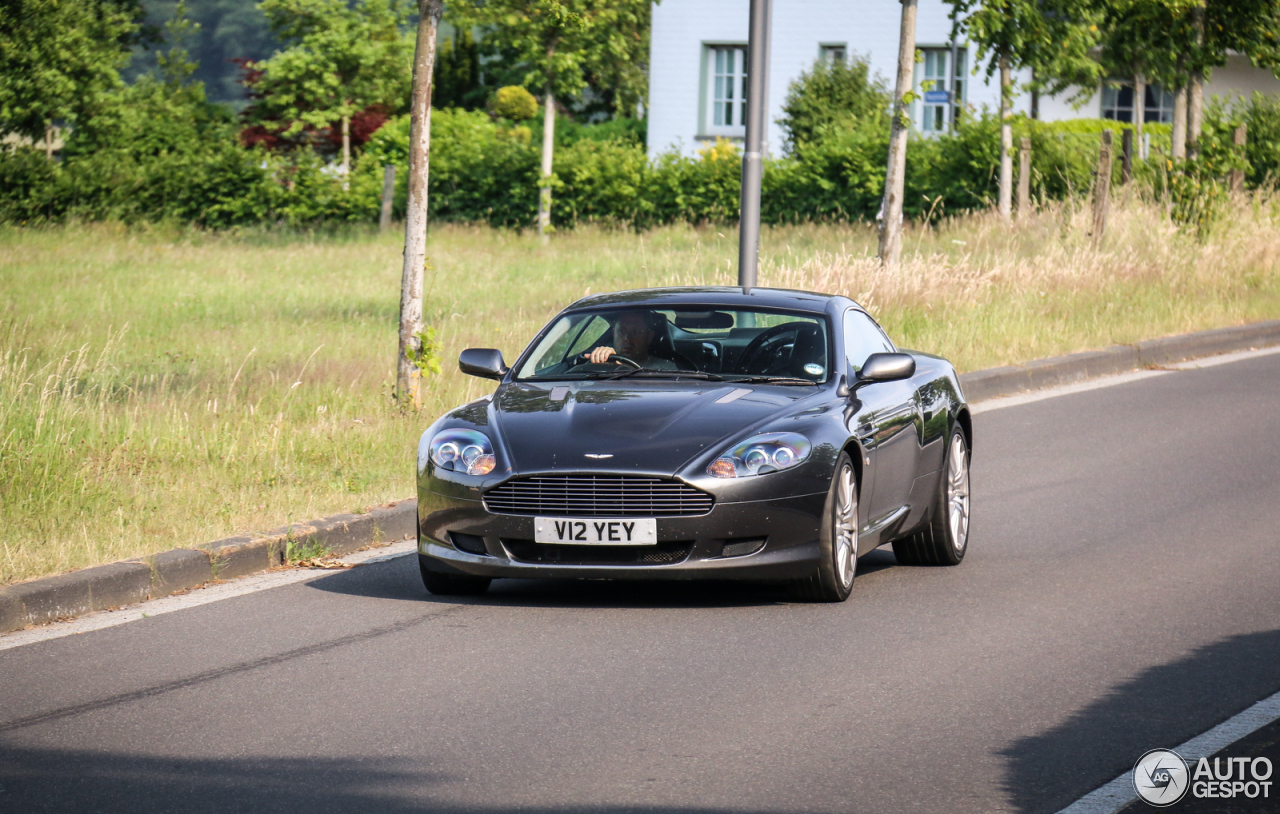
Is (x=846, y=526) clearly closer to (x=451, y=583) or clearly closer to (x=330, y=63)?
(x=451, y=583)

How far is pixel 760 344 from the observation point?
8.70 m

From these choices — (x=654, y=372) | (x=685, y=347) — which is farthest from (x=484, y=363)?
(x=685, y=347)

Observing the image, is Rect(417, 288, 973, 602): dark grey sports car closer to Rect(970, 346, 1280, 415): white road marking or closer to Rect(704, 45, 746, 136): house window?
Rect(970, 346, 1280, 415): white road marking

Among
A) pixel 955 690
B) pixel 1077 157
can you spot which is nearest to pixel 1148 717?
pixel 955 690

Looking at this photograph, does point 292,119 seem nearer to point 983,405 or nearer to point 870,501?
point 983,405

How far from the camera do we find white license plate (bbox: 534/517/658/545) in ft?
24.2

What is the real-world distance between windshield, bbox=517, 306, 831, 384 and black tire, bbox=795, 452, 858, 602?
27.5 inches

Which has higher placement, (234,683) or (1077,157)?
(1077,157)

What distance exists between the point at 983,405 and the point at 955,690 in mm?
9809

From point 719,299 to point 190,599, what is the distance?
2933mm

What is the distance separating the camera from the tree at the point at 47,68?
37781 millimetres

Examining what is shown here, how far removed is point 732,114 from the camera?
149ft

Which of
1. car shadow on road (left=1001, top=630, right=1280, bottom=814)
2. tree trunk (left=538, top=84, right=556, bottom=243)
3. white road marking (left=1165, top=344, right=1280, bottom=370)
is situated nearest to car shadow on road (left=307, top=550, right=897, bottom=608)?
car shadow on road (left=1001, top=630, right=1280, bottom=814)

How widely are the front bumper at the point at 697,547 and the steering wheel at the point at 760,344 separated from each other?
1.19 m
